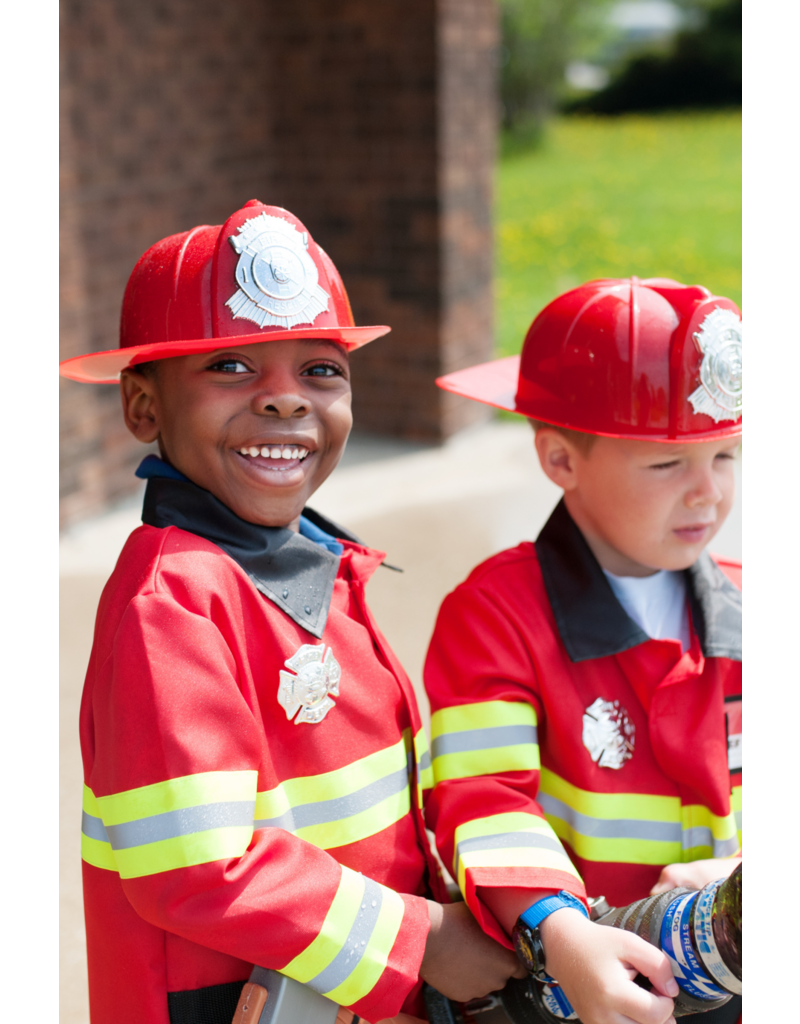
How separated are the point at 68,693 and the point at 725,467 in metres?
2.77

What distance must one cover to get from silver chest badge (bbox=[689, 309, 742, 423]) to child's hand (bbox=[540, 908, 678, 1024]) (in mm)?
842

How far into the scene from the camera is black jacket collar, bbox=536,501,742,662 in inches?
75.2

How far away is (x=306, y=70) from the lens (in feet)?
20.9

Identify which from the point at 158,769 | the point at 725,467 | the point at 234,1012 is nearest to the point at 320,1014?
the point at 234,1012

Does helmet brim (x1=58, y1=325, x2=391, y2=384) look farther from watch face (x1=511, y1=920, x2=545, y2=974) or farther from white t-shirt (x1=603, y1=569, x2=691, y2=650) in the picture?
watch face (x1=511, y1=920, x2=545, y2=974)

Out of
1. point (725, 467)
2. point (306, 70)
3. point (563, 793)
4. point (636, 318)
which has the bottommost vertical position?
point (563, 793)

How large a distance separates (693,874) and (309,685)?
0.72 meters

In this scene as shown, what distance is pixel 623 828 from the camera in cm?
189

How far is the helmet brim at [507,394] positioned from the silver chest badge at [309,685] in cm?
59

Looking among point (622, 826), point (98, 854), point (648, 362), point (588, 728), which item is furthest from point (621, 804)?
point (98, 854)

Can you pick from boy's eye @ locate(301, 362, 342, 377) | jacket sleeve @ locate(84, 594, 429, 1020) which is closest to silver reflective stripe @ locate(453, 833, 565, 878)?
jacket sleeve @ locate(84, 594, 429, 1020)

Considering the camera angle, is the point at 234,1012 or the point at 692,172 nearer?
the point at 234,1012

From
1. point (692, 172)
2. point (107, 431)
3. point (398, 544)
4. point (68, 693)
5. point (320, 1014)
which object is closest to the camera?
point (320, 1014)

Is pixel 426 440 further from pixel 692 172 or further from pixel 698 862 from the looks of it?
pixel 692 172
